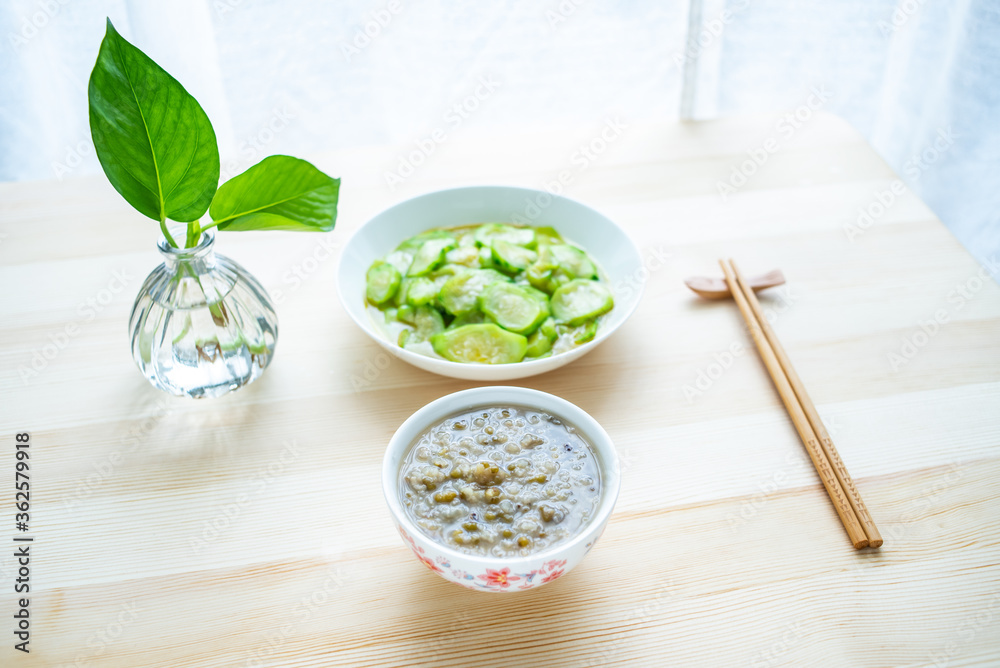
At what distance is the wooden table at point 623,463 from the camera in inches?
37.9

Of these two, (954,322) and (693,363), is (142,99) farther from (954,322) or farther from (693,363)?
(954,322)

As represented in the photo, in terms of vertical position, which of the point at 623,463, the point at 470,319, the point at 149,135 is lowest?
the point at 623,463

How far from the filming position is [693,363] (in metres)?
1.36

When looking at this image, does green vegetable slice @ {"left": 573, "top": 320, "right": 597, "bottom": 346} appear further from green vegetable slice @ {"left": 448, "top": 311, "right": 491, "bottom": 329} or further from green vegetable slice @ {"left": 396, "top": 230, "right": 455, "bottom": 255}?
green vegetable slice @ {"left": 396, "top": 230, "right": 455, "bottom": 255}

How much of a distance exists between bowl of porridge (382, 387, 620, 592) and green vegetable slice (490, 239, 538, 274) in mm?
410

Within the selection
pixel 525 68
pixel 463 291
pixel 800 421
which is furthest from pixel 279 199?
pixel 525 68

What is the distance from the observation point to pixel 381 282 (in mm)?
1413

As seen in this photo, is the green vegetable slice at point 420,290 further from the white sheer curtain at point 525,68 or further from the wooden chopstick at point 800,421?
the white sheer curtain at point 525,68

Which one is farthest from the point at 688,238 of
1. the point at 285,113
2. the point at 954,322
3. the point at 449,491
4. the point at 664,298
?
the point at 285,113

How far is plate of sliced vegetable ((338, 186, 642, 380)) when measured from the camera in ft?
4.19

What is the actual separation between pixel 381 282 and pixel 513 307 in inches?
10.5

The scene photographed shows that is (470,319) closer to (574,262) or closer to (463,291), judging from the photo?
(463,291)

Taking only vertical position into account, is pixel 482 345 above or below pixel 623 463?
above

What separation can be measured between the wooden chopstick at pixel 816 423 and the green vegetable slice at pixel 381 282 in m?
0.68
